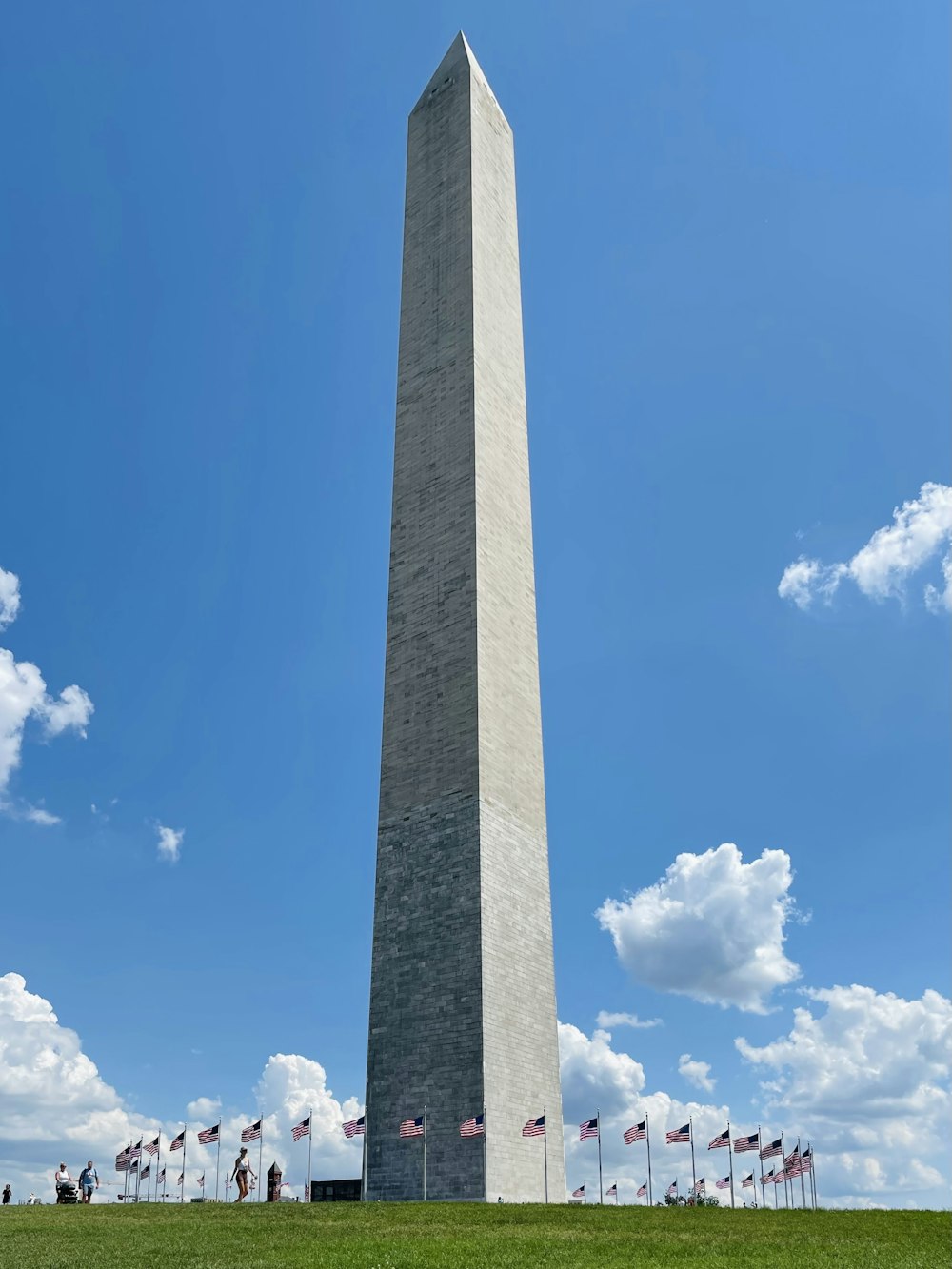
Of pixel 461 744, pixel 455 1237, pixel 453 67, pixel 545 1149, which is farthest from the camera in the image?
pixel 453 67

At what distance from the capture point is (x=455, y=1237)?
1867 centimetres

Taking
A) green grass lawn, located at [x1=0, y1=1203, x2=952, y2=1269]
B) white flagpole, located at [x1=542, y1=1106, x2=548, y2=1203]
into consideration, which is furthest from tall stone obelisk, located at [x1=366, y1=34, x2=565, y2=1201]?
green grass lawn, located at [x1=0, y1=1203, x2=952, y2=1269]

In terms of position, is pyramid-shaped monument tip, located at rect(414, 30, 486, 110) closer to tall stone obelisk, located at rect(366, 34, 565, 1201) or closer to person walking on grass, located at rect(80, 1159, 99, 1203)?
tall stone obelisk, located at rect(366, 34, 565, 1201)

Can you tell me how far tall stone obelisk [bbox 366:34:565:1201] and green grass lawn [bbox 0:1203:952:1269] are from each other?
458 cm

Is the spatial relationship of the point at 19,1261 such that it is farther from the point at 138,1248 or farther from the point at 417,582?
Result: the point at 417,582

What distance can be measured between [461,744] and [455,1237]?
14.6 meters

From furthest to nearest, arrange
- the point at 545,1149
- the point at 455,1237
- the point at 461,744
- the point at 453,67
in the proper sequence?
the point at 453,67, the point at 461,744, the point at 545,1149, the point at 455,1237

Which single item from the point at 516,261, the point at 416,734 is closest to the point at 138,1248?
the point at 416,734

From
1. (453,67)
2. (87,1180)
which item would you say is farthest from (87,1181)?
(453,67)

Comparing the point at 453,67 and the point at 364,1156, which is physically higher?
the point at 453,67

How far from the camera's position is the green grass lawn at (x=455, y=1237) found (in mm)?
16203

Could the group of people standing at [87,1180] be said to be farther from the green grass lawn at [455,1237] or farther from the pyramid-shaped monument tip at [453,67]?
the pyramid-shaped monument tip at [453,67]

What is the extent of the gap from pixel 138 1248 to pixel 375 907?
15.1m

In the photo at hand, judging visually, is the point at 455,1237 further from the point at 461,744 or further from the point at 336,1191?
the point at 461,744
